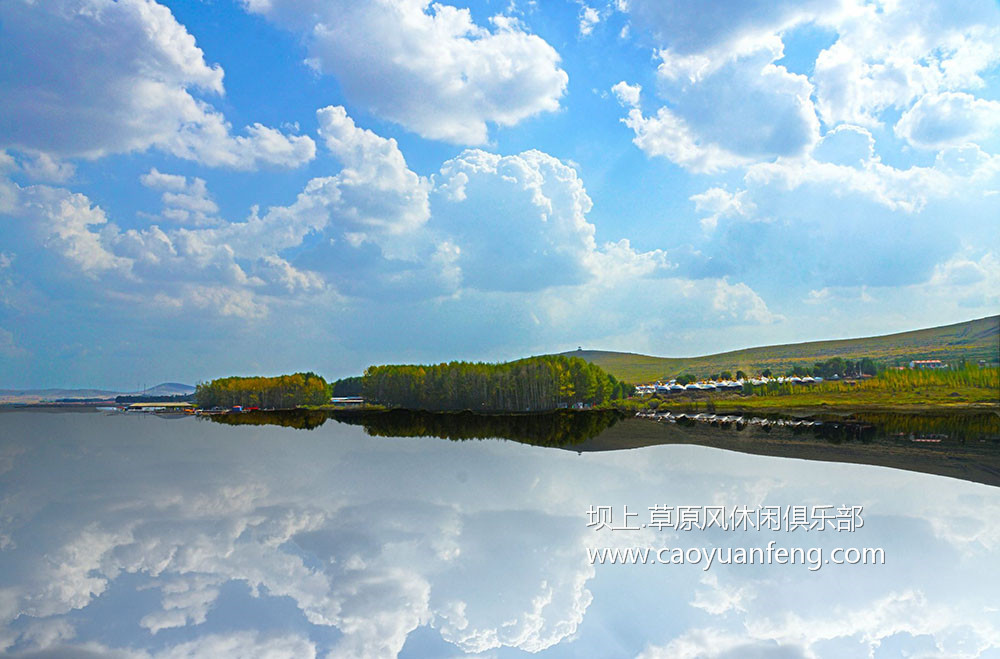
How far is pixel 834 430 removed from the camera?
3453 cm

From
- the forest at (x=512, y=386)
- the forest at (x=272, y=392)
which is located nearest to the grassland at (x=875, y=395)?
the forest at (x=512, y=386)

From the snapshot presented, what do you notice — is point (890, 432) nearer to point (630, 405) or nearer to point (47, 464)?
point (630, 405)

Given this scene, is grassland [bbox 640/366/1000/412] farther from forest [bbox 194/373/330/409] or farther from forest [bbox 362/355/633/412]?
forest [bbox 194/373/330/409]

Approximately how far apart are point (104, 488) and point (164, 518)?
24.6ft

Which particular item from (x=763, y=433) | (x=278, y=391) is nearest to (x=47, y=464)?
(x=763, y=433)

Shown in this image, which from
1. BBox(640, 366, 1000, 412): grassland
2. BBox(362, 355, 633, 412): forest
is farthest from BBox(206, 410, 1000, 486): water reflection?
BBox(362, 355, 633, 412): forest

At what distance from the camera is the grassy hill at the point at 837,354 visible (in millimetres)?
33031

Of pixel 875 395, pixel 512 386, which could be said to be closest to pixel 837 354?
pixel 875 395

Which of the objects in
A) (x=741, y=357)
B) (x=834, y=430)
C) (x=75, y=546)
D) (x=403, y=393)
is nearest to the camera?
(x=75, y=546)

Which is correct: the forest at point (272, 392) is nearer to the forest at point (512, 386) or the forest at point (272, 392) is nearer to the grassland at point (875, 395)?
the forest at point (512, 386)

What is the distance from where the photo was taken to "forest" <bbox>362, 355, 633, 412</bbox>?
221 ft

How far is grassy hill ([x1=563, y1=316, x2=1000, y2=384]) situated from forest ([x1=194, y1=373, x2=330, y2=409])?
53322 mm

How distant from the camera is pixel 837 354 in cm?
6762

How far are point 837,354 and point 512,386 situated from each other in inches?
1529
